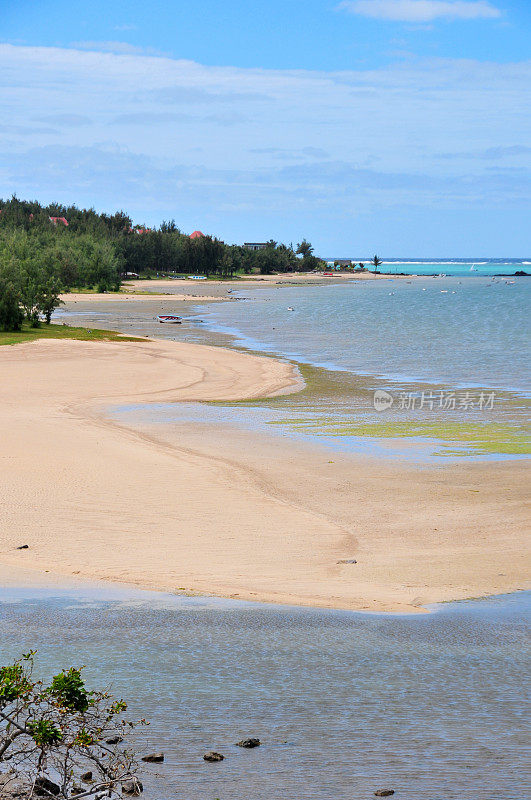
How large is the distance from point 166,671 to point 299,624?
6.97 feet

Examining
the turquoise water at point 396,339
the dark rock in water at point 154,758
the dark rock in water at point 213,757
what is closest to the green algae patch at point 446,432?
the turquoise water at point 396,339

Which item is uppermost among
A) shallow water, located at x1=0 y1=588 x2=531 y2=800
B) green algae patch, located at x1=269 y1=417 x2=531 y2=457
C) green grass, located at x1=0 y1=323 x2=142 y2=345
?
green grass, located at x1=0 y1=323 x2=142 y2=345

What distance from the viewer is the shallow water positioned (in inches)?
281

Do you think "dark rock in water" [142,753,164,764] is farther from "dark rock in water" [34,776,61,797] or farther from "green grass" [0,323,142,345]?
"green grass" [0,323,142,345]

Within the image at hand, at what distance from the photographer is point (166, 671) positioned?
927 centimetres

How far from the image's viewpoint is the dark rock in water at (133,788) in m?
6.76

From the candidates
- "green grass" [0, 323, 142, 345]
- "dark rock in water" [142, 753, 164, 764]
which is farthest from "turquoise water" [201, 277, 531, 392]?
"dark rock in water" [142, 753, 164, 764]

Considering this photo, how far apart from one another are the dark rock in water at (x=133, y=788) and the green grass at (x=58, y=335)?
4825cm

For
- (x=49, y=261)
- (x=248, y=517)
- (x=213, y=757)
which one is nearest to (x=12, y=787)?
(x=213, y=757)

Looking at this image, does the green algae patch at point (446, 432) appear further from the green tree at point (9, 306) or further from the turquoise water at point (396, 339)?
the green tree at point (9, 306)

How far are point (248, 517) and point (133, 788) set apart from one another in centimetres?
923

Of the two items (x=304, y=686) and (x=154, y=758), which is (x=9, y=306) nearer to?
(x=304, y=686)

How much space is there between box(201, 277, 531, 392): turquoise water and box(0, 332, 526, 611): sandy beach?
2111 cm

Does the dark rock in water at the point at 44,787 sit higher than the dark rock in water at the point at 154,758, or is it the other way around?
the dark rock in water at the point at 44,787
